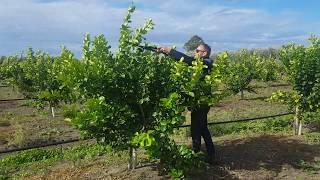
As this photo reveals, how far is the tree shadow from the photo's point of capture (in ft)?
29.5

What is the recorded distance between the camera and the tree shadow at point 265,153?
9000mm

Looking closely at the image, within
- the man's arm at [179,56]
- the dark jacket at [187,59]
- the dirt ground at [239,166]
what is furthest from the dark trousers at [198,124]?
the man's arm at [179,56]

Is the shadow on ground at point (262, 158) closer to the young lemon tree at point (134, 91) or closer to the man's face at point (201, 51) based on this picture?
the young lemon tree at point (134, 91)

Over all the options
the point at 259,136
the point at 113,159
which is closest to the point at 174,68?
the point at 113,159

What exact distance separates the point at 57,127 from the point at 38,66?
10.7 feet

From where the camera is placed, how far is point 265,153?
9641 millimetres

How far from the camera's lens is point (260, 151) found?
9.71 meters

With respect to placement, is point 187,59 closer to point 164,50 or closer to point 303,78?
point 164,50

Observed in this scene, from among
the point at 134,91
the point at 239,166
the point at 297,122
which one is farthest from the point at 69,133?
the point at 134,91

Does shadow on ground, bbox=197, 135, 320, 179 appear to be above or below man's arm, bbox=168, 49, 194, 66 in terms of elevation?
below

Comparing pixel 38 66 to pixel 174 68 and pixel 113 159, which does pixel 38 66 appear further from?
pixel 174 68

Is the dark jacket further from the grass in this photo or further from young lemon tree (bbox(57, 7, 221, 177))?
the grass

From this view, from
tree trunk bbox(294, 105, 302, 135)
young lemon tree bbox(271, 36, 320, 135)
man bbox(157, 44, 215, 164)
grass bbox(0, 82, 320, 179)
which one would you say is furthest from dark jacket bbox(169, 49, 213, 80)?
tree trunk bbox(294, 105, 302, 135)

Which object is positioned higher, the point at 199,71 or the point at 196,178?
the point at 199,71
